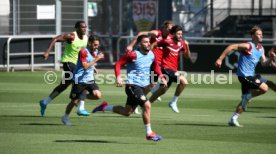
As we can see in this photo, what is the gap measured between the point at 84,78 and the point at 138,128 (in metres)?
1.69

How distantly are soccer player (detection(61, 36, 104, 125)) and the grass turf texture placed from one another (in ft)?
1.70

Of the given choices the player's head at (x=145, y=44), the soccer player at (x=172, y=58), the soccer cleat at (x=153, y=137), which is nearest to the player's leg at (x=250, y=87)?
the soccer player at (x=172, y=58)

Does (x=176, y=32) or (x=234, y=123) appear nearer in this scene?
(x=234, y=123)

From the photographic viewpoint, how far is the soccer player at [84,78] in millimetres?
17984

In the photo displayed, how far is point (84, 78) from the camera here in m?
18.5

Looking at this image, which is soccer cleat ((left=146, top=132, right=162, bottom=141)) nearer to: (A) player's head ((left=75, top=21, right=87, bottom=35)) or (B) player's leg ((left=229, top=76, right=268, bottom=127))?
(B) player's leg ((left=229, top=76, right=268, bottom=127))

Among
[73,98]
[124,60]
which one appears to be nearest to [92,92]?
[73,98]

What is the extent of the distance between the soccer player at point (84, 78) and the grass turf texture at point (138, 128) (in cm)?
52

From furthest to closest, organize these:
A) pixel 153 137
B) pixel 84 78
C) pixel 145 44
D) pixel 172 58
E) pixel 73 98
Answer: pixel 172 58
pixel 84 78
pixel 73 98
pixel 145 44
pixel 153 137

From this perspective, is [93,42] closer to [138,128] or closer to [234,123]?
[138,128]

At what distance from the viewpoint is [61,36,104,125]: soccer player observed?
1798cm

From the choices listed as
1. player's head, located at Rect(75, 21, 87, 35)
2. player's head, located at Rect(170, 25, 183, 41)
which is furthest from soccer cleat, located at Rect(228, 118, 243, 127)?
player's head, located at Rect(75, 21, 87, 35)

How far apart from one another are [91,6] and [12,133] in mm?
24185

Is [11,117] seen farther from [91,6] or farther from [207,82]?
[91,6]
